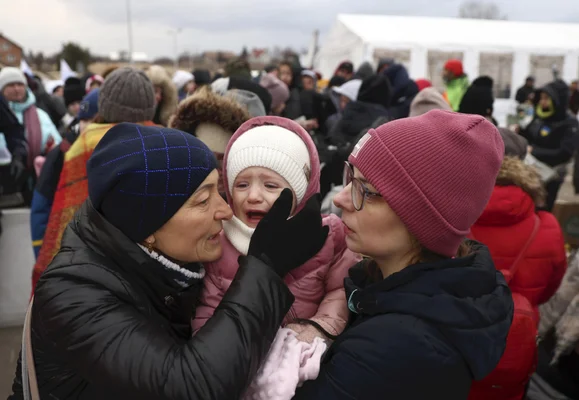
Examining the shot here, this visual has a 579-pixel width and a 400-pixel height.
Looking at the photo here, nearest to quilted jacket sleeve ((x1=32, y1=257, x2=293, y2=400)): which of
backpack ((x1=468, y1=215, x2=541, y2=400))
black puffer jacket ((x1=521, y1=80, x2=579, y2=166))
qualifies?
backpack ((x1=468, y1=215, x2=541, y2=400))

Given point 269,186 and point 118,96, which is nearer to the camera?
point 269,186

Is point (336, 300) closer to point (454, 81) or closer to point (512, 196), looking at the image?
point (512, 196)

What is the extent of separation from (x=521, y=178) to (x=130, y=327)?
6.40 ft

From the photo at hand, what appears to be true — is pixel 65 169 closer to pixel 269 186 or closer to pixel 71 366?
pixel 269 186

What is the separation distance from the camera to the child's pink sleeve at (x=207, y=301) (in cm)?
164

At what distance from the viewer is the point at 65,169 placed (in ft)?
9.23

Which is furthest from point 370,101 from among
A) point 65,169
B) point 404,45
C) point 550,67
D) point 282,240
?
point 550,67

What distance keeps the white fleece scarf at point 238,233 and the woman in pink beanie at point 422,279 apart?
455 mm

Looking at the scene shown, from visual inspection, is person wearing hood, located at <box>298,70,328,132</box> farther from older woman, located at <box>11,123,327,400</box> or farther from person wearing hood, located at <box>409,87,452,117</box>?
older woman, located at <box>11,123,327,400</box>

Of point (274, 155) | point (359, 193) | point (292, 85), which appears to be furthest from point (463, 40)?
point (359, 193)

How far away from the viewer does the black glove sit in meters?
1.41

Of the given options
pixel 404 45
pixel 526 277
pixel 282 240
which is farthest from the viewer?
pixel 404 45

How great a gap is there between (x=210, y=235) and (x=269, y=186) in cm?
37

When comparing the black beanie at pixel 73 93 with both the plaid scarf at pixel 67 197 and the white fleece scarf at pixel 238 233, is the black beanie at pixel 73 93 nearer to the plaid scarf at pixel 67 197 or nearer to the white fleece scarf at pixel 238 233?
the plaid scarf at pixel 67 197
